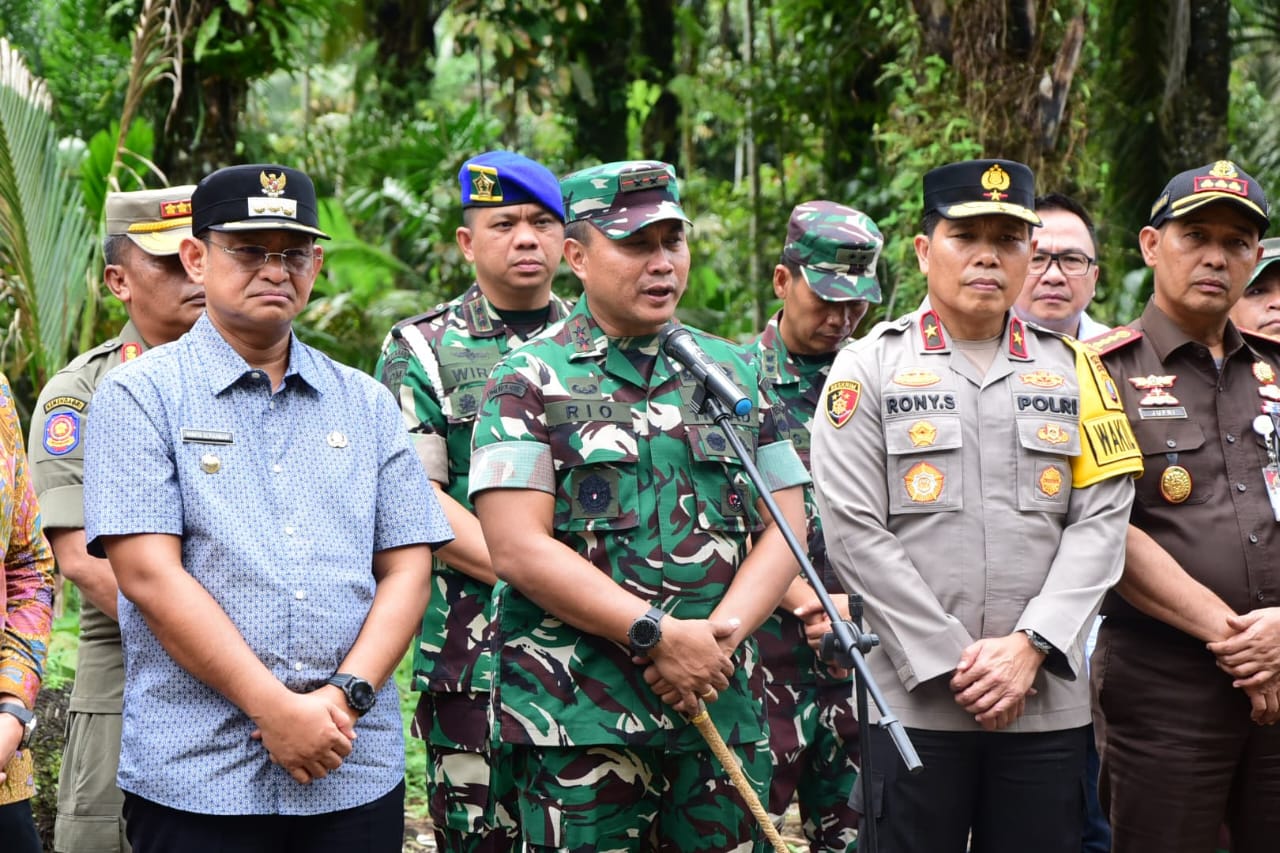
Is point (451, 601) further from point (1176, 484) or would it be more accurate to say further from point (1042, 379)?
point (1176, 484)

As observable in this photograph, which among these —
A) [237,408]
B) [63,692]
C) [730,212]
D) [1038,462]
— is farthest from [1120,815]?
[730,212]

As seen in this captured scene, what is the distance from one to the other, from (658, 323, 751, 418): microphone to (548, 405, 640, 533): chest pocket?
222mm

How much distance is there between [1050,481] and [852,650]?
102cm

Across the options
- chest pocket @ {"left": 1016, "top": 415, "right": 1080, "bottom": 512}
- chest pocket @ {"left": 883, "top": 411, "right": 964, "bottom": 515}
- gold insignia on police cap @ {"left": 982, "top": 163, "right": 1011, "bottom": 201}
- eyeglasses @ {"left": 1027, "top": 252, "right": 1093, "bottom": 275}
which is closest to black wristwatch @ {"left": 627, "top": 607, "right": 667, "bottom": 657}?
chest pocket @ {"left": 883, "top": 411, "right": 964, "bottom": 515}

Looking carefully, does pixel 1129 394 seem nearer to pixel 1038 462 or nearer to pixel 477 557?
pixel 1038 462

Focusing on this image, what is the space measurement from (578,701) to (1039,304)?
2607 millimetres

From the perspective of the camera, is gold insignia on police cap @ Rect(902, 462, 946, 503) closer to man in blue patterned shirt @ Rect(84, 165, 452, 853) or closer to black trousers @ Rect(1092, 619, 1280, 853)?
black trousers @ Rect(1092, 619, 1280, 853)

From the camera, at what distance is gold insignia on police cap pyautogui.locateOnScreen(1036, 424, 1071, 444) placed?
3586 mm

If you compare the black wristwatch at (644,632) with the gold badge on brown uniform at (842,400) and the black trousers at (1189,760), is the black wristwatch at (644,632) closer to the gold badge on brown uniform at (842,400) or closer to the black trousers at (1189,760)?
the gold badge on brown uniform at (842,400)

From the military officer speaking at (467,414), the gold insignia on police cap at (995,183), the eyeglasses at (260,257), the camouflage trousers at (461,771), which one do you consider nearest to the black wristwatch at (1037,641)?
the gold insignia on police cap at (995,183)

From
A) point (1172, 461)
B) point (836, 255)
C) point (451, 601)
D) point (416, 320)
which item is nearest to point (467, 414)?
point (416, 320)

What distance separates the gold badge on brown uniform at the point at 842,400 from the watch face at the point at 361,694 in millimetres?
1401

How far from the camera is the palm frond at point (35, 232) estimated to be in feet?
20.7

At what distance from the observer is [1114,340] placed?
407 centimetres
